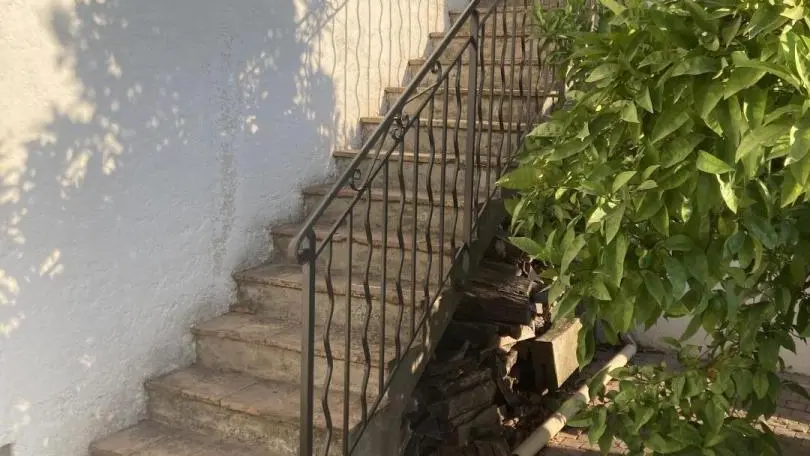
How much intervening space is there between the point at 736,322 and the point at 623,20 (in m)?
0.85

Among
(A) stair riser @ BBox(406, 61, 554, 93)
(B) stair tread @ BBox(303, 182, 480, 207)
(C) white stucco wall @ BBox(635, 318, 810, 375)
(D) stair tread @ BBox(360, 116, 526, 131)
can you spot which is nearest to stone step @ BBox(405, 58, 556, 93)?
(A) stair riser @ BBox(406, 61, 554, 93)

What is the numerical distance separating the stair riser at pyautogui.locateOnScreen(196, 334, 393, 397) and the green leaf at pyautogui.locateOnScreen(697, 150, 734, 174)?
1.84 m

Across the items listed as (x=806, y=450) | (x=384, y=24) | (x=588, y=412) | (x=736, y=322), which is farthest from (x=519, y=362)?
(x=736, y=322)

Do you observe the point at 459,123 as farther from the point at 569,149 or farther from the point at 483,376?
the point at 569,149

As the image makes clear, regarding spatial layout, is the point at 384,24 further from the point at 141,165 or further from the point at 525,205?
the point at 525,205

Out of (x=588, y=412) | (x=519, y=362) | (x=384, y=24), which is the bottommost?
(x=519, y=362)

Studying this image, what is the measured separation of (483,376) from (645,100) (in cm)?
293

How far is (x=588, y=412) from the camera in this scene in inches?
90.4

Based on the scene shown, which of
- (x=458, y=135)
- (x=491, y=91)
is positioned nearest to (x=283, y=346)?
(x=458, y=135)

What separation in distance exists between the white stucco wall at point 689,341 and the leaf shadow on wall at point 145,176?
3.39m

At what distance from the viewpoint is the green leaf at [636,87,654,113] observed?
159 centimetres

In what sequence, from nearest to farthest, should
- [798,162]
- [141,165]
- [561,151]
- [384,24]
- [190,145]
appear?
[798,162] → [561,151] → [141,165] → [190,145] → [384,24]

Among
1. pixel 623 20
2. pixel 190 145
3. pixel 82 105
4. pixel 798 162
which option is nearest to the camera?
pixel 798 162

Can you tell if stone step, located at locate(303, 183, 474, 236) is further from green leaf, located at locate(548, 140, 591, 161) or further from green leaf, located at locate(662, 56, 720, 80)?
→ green leaf, located at locate(662, 56, 720, 80)
